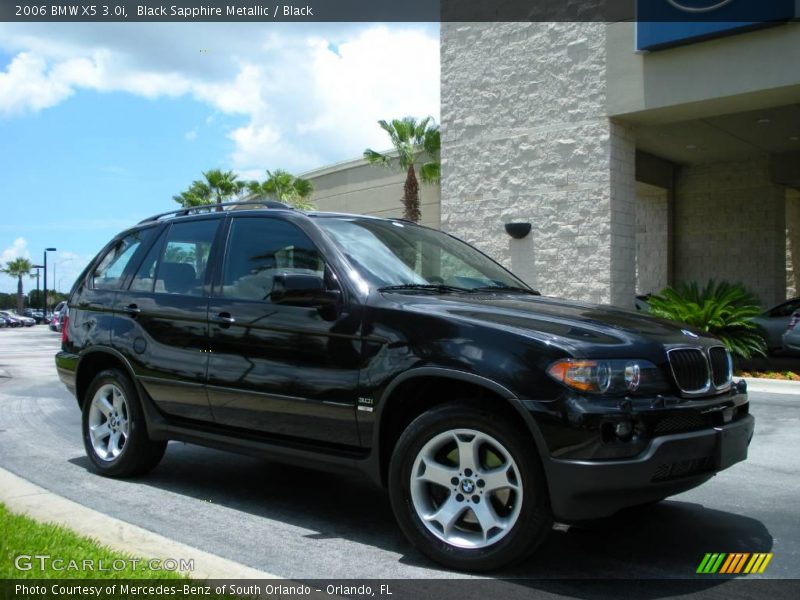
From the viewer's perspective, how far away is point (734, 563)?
405 centimetres

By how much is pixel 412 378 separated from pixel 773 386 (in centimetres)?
895

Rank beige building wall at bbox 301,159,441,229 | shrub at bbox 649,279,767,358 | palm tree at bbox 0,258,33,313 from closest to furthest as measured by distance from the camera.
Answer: shrub at bbox 649,279,767,358 < beige building wall at bbox 301,159,441,229 < palm tree at bbox 0,258,33,313

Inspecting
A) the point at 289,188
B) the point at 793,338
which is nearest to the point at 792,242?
the point at 793,338

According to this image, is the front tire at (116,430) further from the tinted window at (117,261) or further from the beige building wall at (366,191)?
the beige building wall at (366,191)

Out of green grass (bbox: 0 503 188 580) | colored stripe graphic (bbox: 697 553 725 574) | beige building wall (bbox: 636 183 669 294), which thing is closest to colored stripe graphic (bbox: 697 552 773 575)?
colored stripe graphic (bbox: 697 553 725 574)

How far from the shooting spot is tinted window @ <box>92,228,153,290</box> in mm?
6145

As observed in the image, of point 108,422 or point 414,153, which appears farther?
point 414,153

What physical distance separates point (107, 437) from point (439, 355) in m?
3.28

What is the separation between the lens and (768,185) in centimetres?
2073

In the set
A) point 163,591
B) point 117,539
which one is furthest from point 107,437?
point 163,591

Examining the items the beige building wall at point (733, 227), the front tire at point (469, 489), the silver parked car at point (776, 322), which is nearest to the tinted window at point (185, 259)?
the front tire at point (469, 489)

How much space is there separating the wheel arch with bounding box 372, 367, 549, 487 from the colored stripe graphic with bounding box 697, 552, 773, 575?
3.70 ft

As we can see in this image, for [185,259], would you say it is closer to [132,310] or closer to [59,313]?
[132,310]

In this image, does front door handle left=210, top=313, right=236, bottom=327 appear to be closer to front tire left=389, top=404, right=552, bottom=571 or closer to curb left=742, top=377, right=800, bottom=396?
front tire left=389, top=404, right=552, bottom=571
